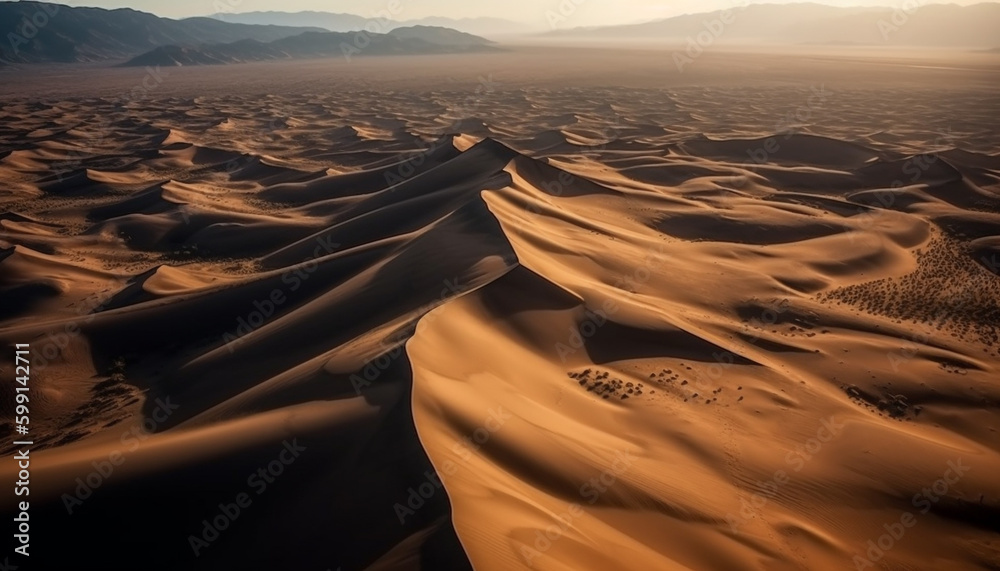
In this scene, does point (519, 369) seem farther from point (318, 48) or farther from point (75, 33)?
point (75, 33)

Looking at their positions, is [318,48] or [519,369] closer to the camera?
[519,369]

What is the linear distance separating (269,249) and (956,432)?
54.2 ft

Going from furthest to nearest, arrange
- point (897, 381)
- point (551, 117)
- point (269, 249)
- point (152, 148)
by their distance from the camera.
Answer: point (551, 117) → point (152, 148) → point (269, 249) → point (897, 381)

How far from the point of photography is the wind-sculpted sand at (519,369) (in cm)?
573

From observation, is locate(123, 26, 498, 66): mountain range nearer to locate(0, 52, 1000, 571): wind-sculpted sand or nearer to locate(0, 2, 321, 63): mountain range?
locate(0, 2, 321, 63): mountain range

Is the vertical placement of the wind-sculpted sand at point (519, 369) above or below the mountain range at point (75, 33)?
below

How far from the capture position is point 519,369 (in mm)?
8477

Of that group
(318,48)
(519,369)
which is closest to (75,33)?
(318,48)

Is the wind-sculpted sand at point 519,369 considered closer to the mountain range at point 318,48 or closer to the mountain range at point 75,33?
the mountain range at point 318,48

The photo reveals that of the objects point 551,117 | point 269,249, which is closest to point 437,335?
point 269,249

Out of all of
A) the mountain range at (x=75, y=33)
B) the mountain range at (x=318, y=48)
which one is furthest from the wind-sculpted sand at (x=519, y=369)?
the mountain range at (x=75, y=33)

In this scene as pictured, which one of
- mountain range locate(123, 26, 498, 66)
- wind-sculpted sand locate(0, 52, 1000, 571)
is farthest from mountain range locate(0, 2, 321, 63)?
wind-sculpted sand locate(0, 52, 1000, 571)

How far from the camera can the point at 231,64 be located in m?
126

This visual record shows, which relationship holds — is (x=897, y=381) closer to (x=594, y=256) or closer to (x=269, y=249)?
(x=594, y=256)
